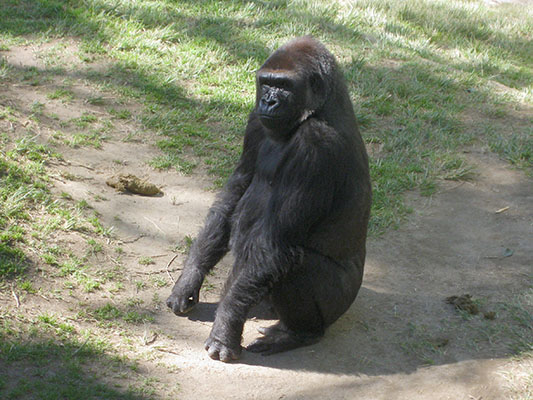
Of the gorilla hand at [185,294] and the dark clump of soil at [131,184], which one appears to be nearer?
the gorilla hand at [185,294]

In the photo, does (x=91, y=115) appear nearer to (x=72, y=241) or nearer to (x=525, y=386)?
(x=72, y=241)

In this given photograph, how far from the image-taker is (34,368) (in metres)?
4.02

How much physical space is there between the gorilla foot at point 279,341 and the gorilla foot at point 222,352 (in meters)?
0.20

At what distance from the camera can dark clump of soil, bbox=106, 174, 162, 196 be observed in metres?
6.30

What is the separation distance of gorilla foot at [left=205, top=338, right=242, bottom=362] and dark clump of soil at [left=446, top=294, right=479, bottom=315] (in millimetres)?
1855

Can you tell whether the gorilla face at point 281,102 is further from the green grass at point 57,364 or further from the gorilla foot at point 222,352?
the green grass at point 57,364

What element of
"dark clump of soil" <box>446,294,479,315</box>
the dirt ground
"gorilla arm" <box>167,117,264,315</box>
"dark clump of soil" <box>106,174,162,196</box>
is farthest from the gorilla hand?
"dark clump of soil" <box>446,294,479,315</box>

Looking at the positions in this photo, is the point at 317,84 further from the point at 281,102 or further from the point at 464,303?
the point at 464,303

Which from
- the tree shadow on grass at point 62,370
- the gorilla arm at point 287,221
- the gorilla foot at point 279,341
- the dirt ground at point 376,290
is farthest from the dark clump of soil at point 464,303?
the tree shadow on grass at point 62,370

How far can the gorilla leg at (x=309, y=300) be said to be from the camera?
4.66 m

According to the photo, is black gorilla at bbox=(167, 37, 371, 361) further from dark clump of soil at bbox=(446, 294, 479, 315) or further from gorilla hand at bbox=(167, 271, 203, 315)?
dark clump of soil at bbox=(446, 294, 479, 315)

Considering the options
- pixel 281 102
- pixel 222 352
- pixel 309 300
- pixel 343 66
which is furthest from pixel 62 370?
pixel 343 66

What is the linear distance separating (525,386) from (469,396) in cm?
37

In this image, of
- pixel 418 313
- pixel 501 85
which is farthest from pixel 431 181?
pixel 501 85
